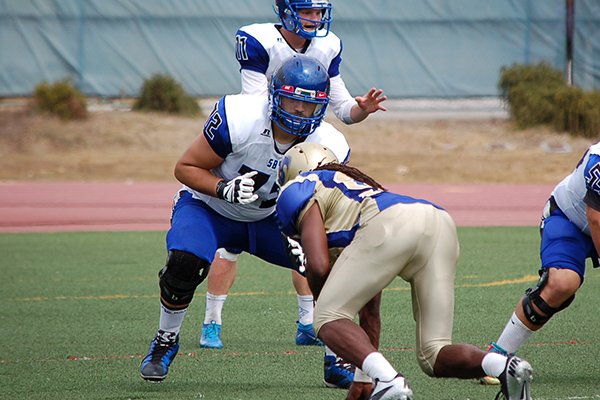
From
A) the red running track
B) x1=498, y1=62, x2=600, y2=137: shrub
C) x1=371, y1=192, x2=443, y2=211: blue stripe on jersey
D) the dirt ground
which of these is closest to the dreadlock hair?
x1=371, y1=192, x2=443, y2=211: blue stripe on jersey

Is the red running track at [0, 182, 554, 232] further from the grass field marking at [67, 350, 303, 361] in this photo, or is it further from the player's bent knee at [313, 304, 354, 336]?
the player's bent knee at [313, 304, 354, 336]

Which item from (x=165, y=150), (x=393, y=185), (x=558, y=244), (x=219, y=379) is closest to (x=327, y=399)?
(x=219, y=379)

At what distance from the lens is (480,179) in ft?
55.7

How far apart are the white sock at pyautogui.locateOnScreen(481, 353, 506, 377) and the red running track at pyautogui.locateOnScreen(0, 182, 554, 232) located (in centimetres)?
844

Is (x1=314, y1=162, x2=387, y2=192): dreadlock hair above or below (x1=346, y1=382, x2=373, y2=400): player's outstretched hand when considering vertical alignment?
above

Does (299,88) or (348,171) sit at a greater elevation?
(299,88)

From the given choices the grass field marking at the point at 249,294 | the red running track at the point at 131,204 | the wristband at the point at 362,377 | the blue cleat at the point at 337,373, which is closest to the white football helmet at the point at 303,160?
the wristband at the point at 362,377

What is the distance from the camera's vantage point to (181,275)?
5.21 m

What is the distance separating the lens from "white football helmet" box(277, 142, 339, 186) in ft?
15.2

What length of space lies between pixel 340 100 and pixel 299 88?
115cm

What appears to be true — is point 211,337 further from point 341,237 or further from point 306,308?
point 341,237

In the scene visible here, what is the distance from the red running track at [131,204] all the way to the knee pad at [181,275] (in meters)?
7.22

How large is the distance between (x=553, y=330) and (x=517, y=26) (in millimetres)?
14513

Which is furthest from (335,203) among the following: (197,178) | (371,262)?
(197,178)
